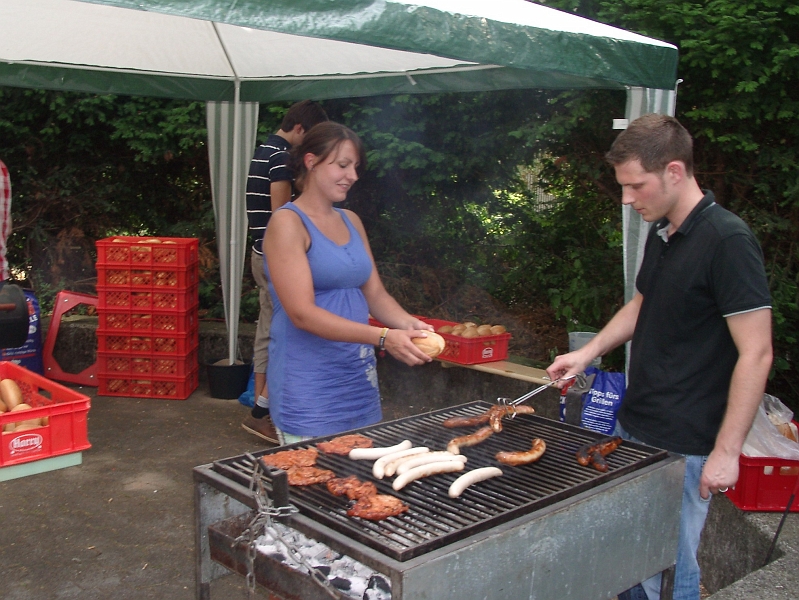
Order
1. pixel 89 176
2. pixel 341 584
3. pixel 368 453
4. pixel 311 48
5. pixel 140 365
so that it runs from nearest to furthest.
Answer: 1. pixel 341 584
2. pixel 368 453
3. pixel 311 48
4. pixel 140 365
5. pixel 89 176

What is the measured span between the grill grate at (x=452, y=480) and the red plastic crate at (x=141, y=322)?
154 inches

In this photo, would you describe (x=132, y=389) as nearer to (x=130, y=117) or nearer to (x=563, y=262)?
(x=130, y=117)

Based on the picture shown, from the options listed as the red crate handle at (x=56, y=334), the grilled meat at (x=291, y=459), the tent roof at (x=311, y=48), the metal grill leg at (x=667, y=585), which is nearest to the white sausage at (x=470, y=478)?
the grilled meat at (x=291, y=459)

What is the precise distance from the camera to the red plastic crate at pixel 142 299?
21.2 feet

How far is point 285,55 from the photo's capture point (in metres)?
5.57

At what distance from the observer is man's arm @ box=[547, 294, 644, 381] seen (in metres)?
3.01

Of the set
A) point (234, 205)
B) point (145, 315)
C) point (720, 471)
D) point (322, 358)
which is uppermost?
point (234, 205)

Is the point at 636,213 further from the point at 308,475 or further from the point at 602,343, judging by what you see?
the point at 308,475

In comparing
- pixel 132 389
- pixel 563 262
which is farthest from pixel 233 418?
pixel 563 262

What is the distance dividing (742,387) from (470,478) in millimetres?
912

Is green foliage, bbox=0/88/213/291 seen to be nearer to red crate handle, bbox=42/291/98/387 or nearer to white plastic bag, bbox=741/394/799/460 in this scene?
red crate handle, bbox=42/291/98/387

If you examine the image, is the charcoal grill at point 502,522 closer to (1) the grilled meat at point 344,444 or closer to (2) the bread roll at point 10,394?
(1) the grilled meat at point 344,444

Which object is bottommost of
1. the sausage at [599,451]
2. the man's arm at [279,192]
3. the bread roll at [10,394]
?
the bread roll at [10,394]

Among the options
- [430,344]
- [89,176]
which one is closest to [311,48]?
[430,344]
